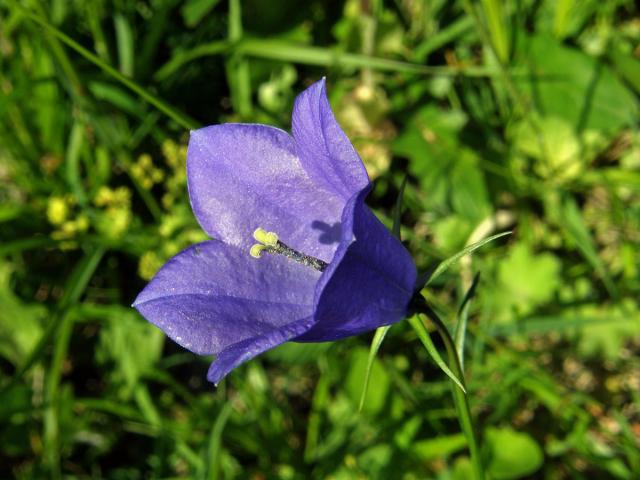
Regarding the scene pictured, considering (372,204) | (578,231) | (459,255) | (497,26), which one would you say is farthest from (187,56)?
(459,255)

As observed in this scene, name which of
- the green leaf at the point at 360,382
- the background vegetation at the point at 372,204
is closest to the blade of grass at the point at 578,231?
the background vegetation at the point at 372,204

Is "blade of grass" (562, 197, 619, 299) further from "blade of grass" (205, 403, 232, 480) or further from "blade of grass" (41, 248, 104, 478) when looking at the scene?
"blade of grass" (41, 248, 104, 478)

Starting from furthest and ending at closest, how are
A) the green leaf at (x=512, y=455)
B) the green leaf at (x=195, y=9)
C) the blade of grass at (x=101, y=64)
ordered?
the green leaf at (x=195, y=9) < the green leaf at (x=512, y=455) < the blade of grass at (x=101, y=64)

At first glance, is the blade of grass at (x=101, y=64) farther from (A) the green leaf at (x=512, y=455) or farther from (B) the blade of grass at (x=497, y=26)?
(A) the green leaf at (x=512, y=455)

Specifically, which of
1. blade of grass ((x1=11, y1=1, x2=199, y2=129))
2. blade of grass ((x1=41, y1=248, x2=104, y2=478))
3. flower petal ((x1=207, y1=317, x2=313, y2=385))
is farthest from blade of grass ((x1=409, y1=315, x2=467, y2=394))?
blade of grass ((x1=41, y1=248, x2=104, y2=478))

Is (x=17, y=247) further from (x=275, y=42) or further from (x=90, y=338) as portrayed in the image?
(x=275, y=42)

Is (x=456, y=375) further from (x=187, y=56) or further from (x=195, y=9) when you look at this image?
(x=195, y=9)
